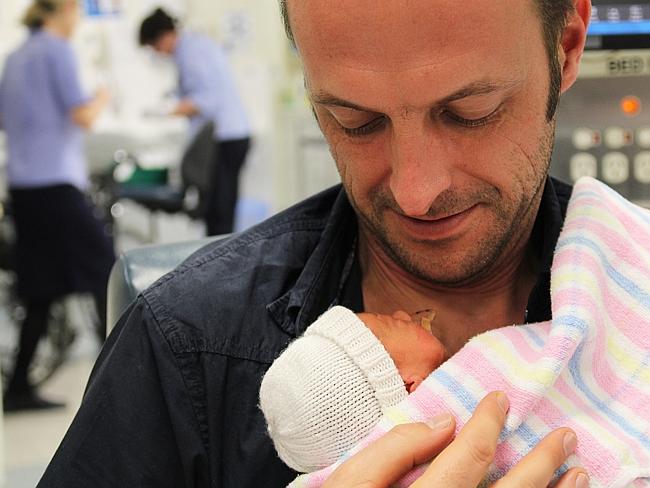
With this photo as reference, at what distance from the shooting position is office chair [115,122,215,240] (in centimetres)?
518

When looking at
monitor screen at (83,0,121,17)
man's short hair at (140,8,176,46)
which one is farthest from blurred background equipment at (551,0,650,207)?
monitor screen at (83,0,121,17)

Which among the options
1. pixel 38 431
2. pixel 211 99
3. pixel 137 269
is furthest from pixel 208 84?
pixel 137 269

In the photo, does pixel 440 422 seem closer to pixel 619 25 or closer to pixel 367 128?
pixel 367 128

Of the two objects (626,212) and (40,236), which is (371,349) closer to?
(626,212)

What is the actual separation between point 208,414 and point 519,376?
334mm

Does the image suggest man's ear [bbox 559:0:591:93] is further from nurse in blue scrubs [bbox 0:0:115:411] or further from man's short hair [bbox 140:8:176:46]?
man's short hair [bbox 140:8:176:46]

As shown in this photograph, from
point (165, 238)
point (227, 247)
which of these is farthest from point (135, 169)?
point (227, 247)

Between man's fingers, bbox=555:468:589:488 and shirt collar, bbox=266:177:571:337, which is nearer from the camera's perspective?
man's fingers, bbox=555:468:589:488

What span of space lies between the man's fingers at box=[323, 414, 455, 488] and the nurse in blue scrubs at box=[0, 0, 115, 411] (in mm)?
3061

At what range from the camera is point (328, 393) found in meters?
0.89

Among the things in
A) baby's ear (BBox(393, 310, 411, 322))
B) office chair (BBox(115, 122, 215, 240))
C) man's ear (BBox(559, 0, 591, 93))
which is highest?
man's ear (BBox(559, 0, 591, 93))

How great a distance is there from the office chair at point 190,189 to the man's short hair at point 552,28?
421 cm

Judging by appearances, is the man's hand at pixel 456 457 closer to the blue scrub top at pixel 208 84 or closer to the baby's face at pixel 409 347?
the baby's face at pixel 409 347

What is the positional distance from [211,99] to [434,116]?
4.74 meters
